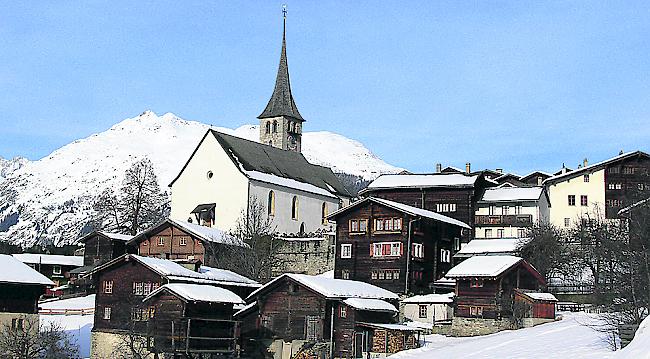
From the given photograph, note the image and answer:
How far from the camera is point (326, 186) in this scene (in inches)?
3890

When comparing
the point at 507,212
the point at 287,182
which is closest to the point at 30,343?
the point at 507,212

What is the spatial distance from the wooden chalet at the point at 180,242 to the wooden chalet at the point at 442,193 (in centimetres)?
1360

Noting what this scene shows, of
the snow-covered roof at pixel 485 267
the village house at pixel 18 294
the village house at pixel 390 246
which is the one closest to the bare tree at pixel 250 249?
the village house at pixel 390 246

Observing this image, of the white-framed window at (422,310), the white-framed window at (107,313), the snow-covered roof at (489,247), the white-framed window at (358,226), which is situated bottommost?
the white-framed window at (107,313)

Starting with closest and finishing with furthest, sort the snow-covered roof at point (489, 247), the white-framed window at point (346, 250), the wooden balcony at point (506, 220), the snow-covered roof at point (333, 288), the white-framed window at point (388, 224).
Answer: the snow-covered roof at point (333, 288) < the white-framed window at point (388, 224) < the white-framed window at point (346, 250) < the snow-covered roof at point (489, 247) < the wooden balcony at point (506, 220)

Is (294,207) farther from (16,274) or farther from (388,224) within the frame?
(16,274)

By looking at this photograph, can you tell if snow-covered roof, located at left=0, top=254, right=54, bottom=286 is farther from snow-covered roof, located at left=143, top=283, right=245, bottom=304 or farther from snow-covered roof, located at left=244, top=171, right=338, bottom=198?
snow-covered roof, located at left=244, top=171, right=338, bottom=198

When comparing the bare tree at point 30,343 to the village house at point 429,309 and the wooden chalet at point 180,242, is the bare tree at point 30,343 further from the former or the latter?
the village house at point 429,309

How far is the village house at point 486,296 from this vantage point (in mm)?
54812

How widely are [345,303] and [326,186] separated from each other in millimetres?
46454

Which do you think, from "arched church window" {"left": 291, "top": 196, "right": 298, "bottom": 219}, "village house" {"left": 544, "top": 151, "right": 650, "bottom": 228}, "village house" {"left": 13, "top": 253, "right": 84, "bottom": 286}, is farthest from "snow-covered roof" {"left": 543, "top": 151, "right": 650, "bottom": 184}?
"village house" {"left": 13, "top": 253, "right": 84, "bottom": 286}

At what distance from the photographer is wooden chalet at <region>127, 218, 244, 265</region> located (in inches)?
2827

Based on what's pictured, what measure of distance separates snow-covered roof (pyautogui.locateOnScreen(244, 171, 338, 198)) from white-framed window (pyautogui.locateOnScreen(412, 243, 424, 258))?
22839mm

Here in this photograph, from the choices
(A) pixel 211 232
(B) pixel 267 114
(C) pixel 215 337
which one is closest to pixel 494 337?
(C) pixel 215 337
